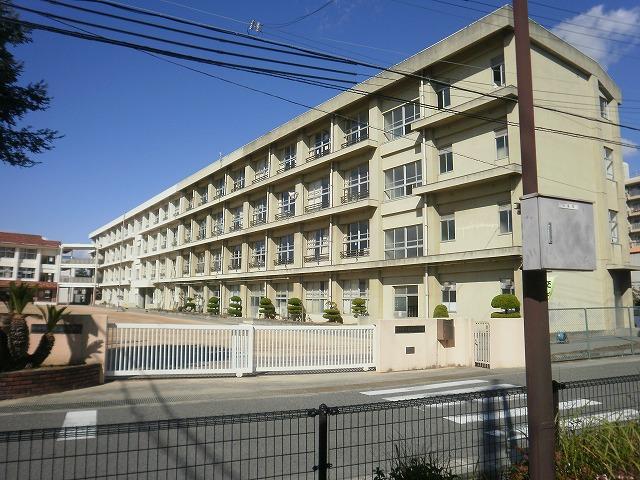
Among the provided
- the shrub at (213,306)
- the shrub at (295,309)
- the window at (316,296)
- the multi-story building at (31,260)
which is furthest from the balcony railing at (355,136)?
the multi-story building at (31,260)

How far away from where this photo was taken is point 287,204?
4147 centimetres

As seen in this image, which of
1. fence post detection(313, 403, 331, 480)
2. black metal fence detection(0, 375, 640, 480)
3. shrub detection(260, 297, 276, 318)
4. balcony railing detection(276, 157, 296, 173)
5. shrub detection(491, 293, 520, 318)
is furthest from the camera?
balcony railing detection(276, 157, 296, 173)

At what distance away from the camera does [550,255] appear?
13.0 feet

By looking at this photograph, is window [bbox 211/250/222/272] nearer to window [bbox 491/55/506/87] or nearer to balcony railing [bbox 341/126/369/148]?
balcony railing [bbox 341/126/369/148]

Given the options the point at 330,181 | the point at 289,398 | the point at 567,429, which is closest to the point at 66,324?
the point at 289,398

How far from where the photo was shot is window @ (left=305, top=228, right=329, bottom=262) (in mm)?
36281

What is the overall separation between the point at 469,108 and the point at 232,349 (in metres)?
17.7

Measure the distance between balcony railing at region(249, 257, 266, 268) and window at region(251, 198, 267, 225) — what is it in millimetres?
3239

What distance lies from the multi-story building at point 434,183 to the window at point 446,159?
0.06 m

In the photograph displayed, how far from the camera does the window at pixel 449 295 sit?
87.5ft

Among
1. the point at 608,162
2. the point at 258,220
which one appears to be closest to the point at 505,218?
the point at 608,162

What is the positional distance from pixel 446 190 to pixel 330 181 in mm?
10680

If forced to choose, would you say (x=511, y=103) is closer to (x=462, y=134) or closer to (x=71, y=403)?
(x=462, y=134)

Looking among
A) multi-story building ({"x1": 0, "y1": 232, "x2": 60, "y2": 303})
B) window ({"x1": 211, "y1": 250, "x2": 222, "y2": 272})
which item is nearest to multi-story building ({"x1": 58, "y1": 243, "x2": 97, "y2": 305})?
multi-story building ({"x1": 0, "y1": 232, "x2": 60, "y2": 303})
